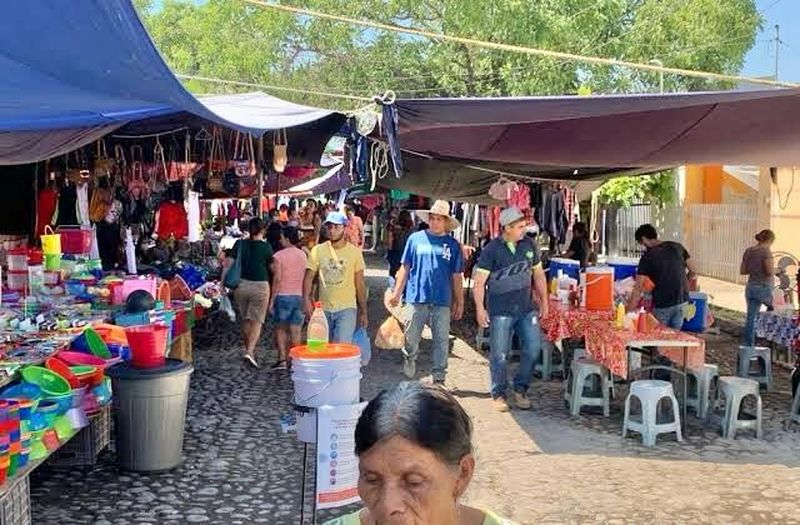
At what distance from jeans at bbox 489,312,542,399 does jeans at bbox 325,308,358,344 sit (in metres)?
1.28

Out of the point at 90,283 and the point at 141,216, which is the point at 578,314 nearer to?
the point at 90,283

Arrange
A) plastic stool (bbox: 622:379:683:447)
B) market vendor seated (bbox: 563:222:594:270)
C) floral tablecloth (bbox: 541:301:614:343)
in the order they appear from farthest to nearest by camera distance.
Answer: market vendor seated (bbox: 563:222:594:270), floral tablecloth (bbox: 541:301:614:343), plastic stool (bbox: 622:379:683:447)

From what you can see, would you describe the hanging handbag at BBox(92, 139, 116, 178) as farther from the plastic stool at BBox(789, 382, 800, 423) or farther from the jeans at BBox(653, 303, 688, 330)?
the plastic stool at BBox(789, 382, 800, 423)

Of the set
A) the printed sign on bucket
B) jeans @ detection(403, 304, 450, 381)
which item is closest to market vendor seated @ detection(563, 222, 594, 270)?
jeans @ detection(403, 304, 450, 381)

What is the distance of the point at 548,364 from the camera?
909 centimetres

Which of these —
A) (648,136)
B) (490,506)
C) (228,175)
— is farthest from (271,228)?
A: (490,506)

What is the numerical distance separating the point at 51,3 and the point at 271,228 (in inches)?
284

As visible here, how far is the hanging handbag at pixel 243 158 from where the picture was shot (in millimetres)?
10445

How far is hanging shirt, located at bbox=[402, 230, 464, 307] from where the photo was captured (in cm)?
783

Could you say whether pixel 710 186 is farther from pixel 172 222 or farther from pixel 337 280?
pixel 337 280

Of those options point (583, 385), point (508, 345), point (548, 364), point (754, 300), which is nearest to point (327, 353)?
point (508, 345)

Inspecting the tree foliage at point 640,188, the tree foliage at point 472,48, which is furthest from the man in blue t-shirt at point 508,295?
the tree foliage at point 472,48

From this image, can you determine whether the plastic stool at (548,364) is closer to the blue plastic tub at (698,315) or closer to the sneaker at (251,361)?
the blue plastic tub at (698,315)

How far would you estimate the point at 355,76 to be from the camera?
27.5m
